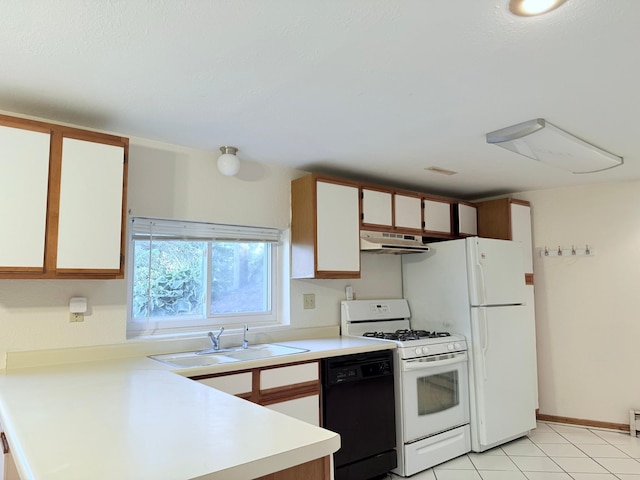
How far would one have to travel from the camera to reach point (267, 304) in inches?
131

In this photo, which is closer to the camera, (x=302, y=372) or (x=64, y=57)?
(x=64, y=57)

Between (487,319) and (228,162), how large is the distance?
222 cm

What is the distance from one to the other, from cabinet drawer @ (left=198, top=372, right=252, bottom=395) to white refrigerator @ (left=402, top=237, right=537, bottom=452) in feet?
5.97

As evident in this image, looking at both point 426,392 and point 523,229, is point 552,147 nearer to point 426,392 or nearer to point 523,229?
point 523,229

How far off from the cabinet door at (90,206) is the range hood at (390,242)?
1.77 metres

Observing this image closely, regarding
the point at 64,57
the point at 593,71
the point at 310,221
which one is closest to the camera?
the point at 64,57

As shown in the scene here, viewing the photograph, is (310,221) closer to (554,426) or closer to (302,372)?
(302,372)

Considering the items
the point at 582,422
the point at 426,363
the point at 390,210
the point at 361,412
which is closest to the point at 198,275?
the point at 361,412

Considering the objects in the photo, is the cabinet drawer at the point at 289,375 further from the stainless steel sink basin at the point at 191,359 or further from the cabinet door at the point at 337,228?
the cabinet door at the point at 337,228

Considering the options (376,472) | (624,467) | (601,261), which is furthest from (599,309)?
(376,472)

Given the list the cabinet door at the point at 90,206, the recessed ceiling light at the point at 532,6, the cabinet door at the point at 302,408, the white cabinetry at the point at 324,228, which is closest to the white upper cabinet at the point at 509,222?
the white cabinetry at the point at 324,228

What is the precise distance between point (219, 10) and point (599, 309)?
399 centimetres

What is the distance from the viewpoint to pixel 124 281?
2604 millimetres

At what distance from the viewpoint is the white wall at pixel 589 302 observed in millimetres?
3826
